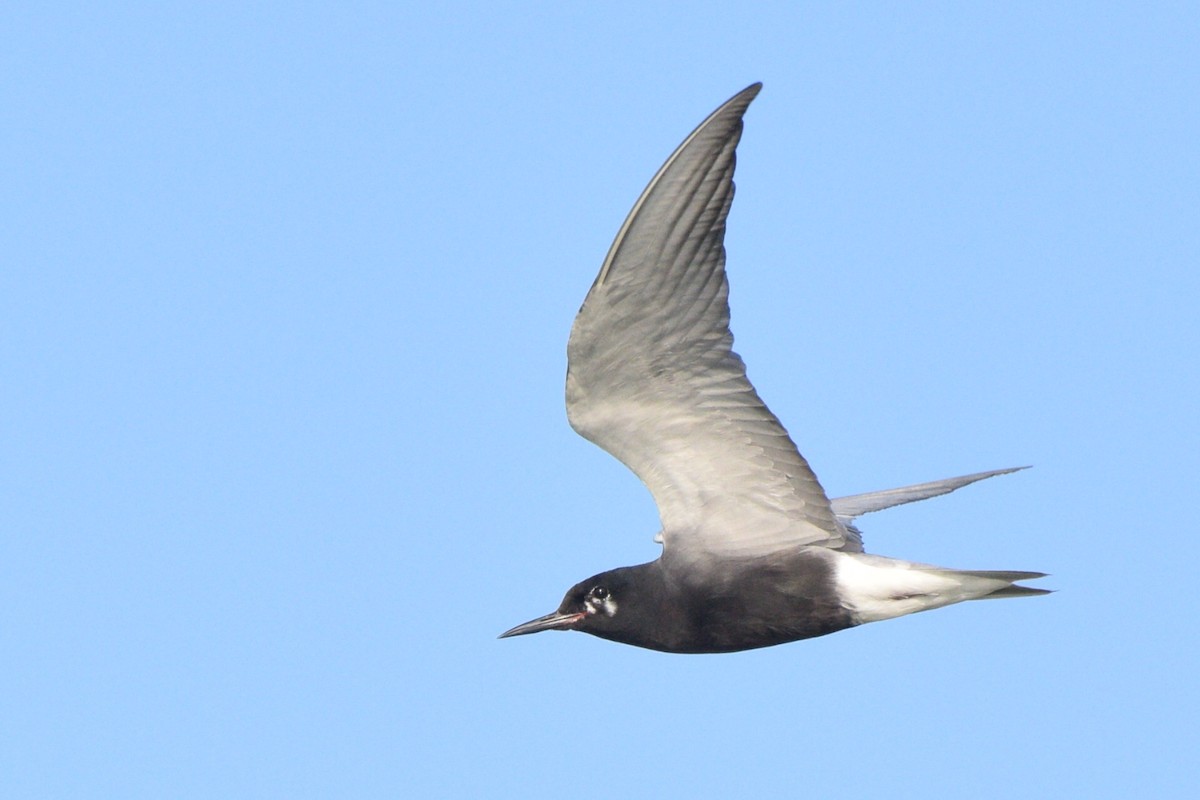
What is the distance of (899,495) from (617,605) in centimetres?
283

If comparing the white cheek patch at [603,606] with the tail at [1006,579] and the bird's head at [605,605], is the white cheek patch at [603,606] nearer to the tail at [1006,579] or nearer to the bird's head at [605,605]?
the bird's head at [605,605]


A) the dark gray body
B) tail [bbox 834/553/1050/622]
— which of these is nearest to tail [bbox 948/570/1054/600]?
tail [bbox 834/553/1050/622]

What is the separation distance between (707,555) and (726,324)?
1.78 m

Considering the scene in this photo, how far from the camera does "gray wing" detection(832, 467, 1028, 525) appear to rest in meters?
13.2

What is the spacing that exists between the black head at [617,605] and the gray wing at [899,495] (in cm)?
201

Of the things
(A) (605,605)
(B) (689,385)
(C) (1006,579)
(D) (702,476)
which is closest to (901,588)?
(C) (1006,579)

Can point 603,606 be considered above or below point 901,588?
above

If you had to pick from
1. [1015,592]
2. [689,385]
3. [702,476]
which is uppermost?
[689,385]

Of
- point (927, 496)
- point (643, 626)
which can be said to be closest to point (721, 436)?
point (643, 626)

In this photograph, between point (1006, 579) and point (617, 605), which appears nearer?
point (1006, 579)

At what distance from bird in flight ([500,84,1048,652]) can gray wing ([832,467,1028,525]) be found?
1.50 m

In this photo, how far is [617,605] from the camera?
38.8 ft

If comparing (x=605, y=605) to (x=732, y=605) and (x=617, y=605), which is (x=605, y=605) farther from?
(x=732, y=605)

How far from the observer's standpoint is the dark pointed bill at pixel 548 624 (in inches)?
479
